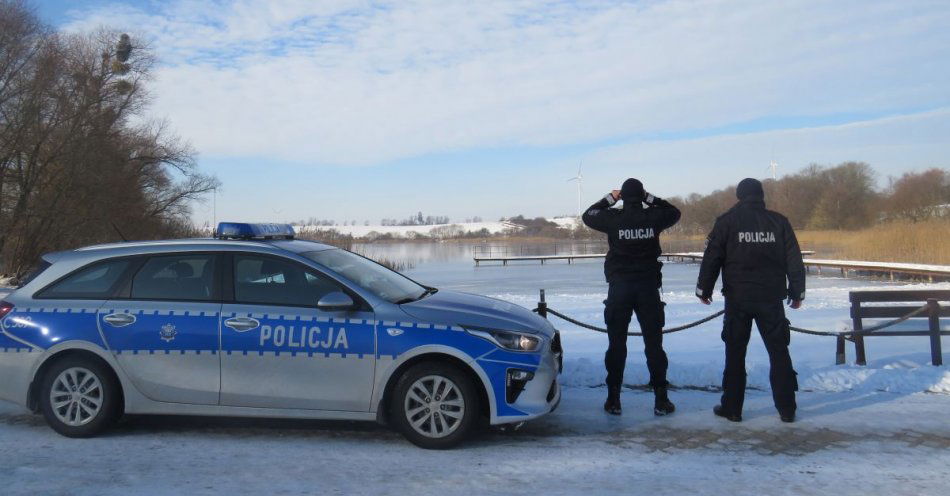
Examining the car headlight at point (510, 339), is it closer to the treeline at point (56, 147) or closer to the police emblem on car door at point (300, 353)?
the police emblem on car door at point (300, 353)

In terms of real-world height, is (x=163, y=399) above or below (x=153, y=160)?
below

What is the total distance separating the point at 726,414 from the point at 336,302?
11.6 feet

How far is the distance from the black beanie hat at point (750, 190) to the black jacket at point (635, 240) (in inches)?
23.3

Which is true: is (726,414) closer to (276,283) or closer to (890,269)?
(276,283)

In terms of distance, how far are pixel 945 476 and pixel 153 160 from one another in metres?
43.9

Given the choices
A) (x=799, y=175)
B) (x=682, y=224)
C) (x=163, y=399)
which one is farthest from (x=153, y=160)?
(x=799, y=175)

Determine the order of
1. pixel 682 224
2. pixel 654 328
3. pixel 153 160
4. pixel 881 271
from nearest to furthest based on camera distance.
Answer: pixel 654 328 < pixel 881 271 < pixel 153 160 < pixel 682 224

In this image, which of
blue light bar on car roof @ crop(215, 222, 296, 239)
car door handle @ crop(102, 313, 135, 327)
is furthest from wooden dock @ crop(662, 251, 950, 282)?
car door handle @ crop(102, 313, 135, 327)

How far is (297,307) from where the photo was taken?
5566 mm

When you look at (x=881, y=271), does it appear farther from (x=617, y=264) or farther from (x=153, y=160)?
Result: (x=153, y=160)

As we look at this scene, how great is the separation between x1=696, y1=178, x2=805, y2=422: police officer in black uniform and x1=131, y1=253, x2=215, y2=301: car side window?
4.19m

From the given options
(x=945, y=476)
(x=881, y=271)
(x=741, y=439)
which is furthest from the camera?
(x=881, y=271)

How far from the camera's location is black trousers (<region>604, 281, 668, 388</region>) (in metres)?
6.28

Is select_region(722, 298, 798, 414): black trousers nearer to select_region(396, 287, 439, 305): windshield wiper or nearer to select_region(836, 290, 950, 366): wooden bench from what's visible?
select_region(396, 287, 439, 305): windshield wiper
